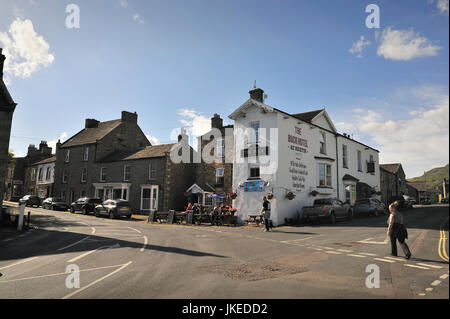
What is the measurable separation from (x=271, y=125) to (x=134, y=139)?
81.5 ft

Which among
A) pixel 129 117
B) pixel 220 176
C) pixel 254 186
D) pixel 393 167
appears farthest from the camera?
pixel 393 167

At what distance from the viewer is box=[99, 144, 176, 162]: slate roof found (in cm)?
3178

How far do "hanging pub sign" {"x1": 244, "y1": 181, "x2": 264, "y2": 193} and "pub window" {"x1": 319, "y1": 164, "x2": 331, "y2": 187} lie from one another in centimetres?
672

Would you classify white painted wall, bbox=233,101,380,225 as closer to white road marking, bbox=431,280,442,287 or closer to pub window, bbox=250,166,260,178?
pub window, bbox=250,166,260,178

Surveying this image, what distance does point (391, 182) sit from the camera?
43406mm

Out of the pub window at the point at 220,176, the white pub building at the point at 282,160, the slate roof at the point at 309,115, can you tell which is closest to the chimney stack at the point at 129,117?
the pub window at the point at 220,176

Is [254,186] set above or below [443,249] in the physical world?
above

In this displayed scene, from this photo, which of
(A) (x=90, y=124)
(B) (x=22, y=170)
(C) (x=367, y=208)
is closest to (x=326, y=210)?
(C) (x=367, y=208)

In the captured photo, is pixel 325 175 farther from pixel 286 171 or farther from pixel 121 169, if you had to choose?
pixel 121 169

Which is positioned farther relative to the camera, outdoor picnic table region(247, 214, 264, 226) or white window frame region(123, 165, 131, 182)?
white window frame region(123, 165, 131, 182)

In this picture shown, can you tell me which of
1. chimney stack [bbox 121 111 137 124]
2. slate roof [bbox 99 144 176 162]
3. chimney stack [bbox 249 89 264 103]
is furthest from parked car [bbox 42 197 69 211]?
chimney stack [bbox 249 89 264 103]

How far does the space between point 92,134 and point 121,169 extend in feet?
33.9
